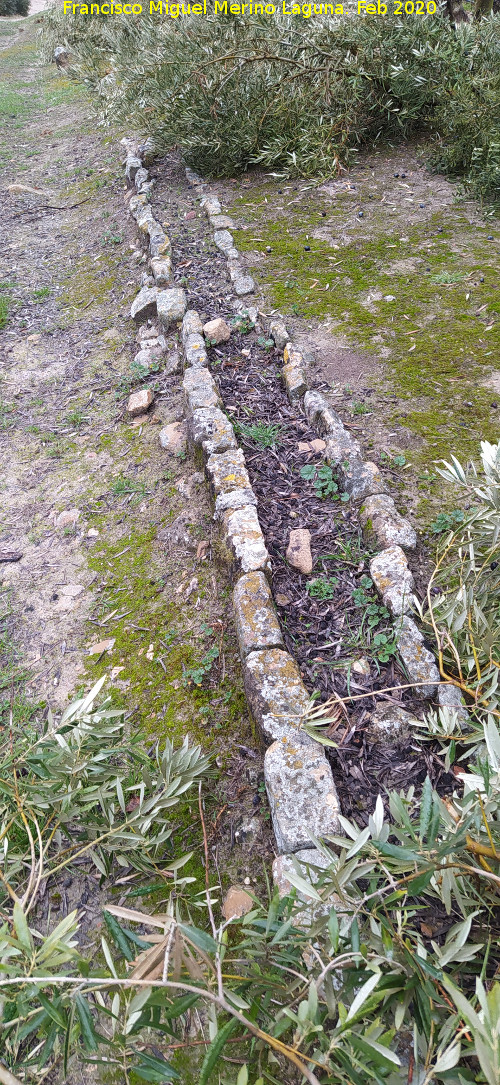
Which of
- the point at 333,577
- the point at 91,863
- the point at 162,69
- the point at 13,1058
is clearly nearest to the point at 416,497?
the point at 333,577

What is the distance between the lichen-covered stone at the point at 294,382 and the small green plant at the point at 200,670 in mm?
1708

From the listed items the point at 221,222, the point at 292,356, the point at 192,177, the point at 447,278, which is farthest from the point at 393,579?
the point at 192,177

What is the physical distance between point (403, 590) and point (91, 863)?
1.45 metres

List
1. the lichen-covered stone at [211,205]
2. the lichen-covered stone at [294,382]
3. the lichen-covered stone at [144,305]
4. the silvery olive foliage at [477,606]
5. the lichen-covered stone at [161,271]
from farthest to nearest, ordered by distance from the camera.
→ the lichen-covered stone at [211,205], the lichen-covered stone at [161,271], the lichen-covered stone at [144,305], the lichen-covered stone at [294,382], the silvery olive foliage at [477,606]

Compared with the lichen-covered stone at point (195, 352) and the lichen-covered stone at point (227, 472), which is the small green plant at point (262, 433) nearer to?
the lichen-covered stone at point (227, 472)

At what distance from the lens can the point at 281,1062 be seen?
1.48m

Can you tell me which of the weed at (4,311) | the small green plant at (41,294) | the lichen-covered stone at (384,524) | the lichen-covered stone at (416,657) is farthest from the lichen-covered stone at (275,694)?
the small green plant at (41,294)

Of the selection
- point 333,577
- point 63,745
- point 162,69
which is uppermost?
point 162,69

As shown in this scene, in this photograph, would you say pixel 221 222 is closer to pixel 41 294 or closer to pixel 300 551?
pixel 41 294

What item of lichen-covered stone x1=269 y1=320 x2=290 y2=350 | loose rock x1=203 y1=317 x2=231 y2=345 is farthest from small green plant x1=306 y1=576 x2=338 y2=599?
loose rock x1=203 y1=317 x2=231 y2=345

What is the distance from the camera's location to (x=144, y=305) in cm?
454

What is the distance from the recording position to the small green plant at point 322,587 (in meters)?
2.57

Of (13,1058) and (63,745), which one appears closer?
(13,1058)

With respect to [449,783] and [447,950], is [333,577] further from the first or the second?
[447,950]
